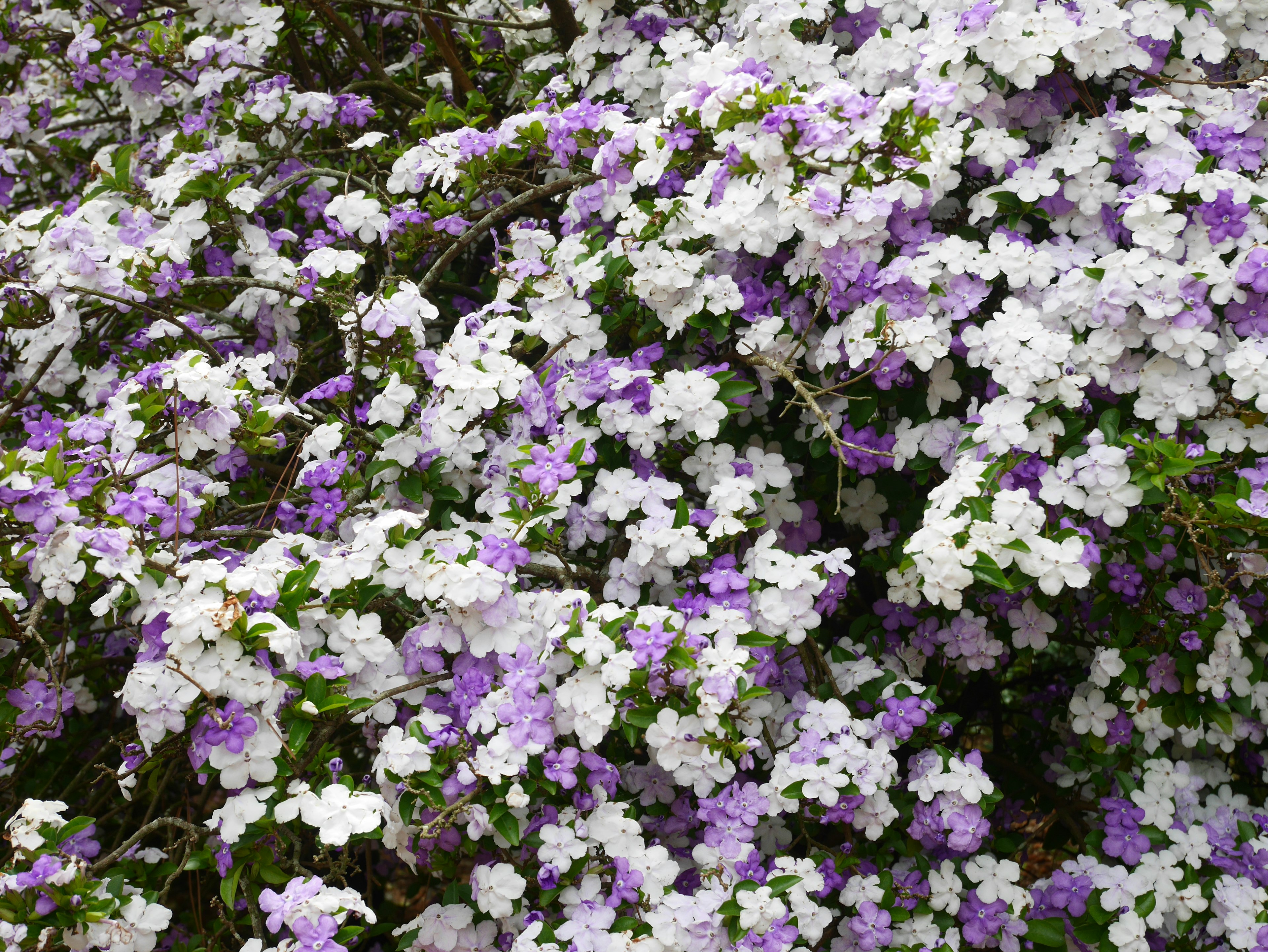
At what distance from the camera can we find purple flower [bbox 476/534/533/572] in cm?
195

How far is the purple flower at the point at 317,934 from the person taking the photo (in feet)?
5.44

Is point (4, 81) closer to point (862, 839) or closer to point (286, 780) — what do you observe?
point (286, 780)

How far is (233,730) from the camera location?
5.80 ft

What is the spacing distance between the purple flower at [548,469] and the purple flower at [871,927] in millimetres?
1048

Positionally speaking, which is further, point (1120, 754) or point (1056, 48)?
point (1120, 754)

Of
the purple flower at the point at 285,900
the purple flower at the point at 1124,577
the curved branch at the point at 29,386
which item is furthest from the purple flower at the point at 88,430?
the purple flower at the point at 1124,577

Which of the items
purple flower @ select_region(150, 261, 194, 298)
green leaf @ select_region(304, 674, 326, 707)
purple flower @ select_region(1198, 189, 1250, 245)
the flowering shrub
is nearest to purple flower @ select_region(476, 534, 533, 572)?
the flowering shrub

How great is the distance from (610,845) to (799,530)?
2.97 feet

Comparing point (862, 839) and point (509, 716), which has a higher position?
point (509, 716)

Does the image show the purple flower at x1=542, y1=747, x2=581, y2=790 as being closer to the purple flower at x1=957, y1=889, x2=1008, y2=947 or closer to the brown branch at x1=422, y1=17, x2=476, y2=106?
the purple flower at x1=957, y1=889, x2=1008, y2=947

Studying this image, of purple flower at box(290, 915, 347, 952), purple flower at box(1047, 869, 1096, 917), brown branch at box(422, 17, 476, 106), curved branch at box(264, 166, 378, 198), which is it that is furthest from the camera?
brown branch at box(422, 17, 476, 106)

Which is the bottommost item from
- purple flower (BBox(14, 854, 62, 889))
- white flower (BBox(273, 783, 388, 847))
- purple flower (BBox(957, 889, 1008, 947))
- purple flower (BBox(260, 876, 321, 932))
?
purple flower (BBox(957, 889, 1008, 947))

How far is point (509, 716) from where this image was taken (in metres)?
1.88

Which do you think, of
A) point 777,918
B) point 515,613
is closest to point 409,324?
point 515,613
